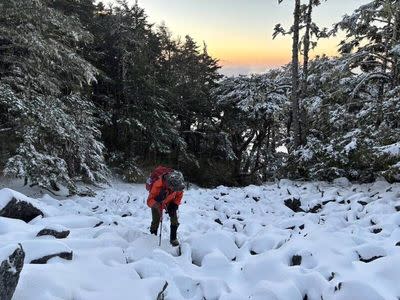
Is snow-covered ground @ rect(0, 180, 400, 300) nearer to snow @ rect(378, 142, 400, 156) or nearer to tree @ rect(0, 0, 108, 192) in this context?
snow @ rect(378, 142, 400, 156)

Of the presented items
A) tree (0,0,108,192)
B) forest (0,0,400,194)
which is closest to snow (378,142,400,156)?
forest (0,0,400,194)

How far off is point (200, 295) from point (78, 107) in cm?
1065

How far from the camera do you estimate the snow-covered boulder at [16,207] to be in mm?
7672

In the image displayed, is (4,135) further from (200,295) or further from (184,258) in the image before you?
(200,295)

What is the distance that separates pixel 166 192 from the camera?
7234 mm

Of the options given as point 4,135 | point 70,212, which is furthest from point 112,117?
point 70,212

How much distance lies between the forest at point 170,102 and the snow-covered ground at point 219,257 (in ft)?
10.8

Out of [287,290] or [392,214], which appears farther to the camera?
[392,214]

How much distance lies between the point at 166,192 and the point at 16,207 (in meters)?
2.91

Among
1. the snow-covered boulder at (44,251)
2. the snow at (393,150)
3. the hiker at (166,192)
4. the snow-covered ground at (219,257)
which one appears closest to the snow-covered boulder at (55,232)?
the snow-covered ground at (219,257)

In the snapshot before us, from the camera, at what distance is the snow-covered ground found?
5.16 meters

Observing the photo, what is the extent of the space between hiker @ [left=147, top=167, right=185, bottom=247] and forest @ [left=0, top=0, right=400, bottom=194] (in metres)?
5.24

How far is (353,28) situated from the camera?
1642cm

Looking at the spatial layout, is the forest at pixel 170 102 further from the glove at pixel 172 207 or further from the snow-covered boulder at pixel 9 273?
the snow-covered boulder at pixel 9 273
